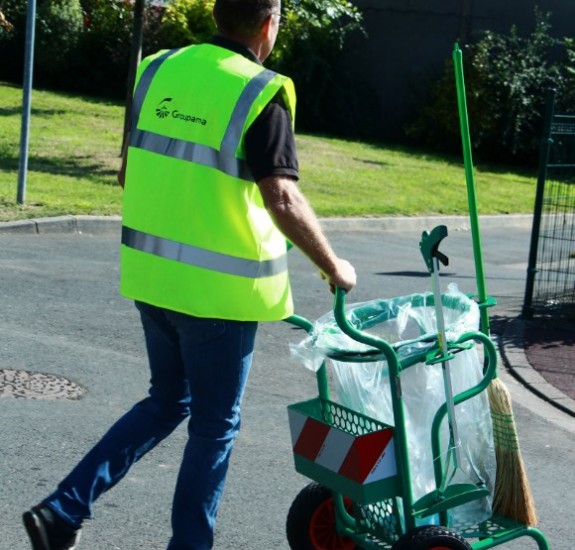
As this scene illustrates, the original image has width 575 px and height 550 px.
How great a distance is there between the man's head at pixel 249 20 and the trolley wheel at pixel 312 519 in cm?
152

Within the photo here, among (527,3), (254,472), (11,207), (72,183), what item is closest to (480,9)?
(527,3)

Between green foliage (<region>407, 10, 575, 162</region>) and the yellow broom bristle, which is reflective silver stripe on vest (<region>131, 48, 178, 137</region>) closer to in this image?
the yellow broom bristle

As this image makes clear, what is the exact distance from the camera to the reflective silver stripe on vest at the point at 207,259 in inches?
141

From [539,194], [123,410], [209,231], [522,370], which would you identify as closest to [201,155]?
[209,231]

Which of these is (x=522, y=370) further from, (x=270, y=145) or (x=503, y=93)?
(x=503, y=93)

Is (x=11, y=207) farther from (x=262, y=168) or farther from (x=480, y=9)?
(x=480, y=9)

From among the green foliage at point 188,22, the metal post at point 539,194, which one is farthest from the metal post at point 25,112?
the green foliage at point 188,22

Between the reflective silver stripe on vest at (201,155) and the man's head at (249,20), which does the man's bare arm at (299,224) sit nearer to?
the reflective silver stripe on vest at (201,155)

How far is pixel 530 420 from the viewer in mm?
6406

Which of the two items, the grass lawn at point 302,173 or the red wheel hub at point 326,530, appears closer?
the red wheel hub at point 326,530

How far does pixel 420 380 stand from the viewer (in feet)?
12.7

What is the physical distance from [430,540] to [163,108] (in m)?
1.59

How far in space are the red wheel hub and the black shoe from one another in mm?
841

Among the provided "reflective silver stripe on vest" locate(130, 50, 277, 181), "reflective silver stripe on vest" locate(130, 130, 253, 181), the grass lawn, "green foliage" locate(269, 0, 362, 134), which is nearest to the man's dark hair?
"reflective silver stripe on vest" locate(130, 50, 277, 181)
